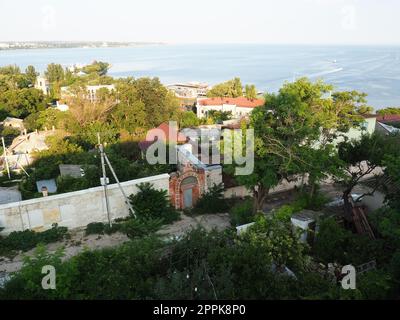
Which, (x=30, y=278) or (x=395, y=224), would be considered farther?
(x=395, y=224)

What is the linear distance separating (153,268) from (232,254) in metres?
1.82

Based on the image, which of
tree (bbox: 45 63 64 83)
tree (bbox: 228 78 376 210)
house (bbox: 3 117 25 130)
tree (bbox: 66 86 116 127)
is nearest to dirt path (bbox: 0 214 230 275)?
tree (bbox: 228 78 376 210)

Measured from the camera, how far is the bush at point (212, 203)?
13.0m

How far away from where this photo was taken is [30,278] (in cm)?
662

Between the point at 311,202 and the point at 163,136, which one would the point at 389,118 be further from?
the point at 311,202

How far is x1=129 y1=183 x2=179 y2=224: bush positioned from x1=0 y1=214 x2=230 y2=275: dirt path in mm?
431

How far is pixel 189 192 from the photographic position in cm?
1335

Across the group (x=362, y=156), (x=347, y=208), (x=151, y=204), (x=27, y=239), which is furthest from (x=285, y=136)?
(x=27, y=239)

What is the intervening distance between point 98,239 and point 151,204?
218cm

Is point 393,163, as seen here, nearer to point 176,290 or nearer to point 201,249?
point 201,249

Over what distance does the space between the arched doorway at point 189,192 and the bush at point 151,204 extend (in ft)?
2.96
